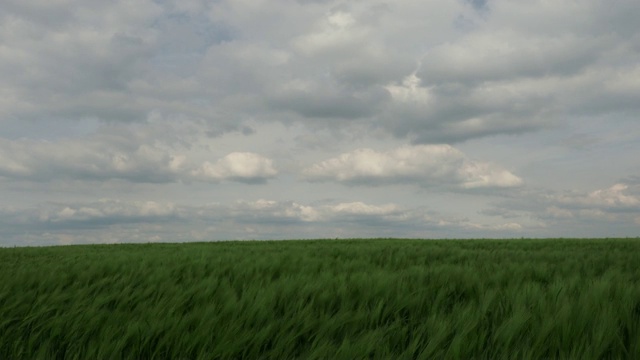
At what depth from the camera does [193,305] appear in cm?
358

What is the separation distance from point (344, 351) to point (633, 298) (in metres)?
2.55

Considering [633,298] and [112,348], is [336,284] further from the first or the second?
[633,298]

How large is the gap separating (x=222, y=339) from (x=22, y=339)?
1.31 m

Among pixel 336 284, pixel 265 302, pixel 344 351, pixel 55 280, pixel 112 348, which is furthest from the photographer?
pixel 55 280

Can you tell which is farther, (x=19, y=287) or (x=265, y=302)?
(x=19, y=287)

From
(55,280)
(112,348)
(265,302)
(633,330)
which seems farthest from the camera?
(55,280)

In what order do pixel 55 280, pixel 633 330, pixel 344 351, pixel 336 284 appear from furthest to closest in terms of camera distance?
pixel 55 280, pixel 336 284, pixel 633 330, pixel 344 351

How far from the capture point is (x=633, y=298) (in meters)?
3.64

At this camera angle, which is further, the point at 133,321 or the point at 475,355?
the point at 133,321

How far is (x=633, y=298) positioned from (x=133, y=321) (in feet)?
11.6

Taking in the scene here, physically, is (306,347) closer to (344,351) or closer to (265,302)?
(344,351)

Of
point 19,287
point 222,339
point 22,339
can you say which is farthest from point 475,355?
→ point 19,287

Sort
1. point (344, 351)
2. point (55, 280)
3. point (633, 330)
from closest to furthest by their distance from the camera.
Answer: point (344, 351)
point (633, 330)
point (55, 280)

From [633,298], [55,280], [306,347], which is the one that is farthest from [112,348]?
[633,298]
